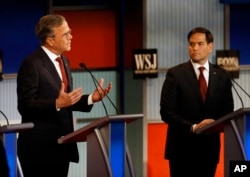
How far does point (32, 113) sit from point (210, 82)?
4.61 feet

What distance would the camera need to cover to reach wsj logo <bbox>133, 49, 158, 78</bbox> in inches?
274

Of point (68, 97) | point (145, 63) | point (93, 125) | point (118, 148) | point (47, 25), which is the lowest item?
point (118, 148)

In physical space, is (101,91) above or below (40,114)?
above

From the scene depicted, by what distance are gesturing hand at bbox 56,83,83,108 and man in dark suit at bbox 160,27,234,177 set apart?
106 cm

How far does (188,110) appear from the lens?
17.6 ft

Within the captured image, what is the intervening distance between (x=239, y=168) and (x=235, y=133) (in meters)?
0.51

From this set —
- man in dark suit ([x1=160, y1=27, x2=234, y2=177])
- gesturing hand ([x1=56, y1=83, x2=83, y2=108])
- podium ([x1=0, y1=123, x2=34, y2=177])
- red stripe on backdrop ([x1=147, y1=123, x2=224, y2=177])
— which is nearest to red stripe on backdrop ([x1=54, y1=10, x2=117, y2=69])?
red stripe on backdrop ([x1=147, y1=123, x2=224, y2=177])

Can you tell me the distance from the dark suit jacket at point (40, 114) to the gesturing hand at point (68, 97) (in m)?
0.15

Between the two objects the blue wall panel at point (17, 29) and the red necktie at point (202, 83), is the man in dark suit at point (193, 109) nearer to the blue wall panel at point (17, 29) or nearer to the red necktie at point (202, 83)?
the red necktie at point (202, 83)

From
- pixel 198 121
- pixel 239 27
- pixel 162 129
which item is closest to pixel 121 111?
pixel 162 129

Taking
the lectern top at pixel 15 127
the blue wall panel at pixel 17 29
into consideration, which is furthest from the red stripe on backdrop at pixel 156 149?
the lectern top at pixel 15 127

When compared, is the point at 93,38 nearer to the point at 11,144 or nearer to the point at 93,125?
the point at 93,125

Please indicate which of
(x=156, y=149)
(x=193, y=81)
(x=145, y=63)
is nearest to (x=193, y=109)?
(x=193, y=81)

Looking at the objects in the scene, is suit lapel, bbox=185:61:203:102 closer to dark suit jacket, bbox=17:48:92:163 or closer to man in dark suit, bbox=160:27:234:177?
man in dark suit, bbox=160:27:234:177
